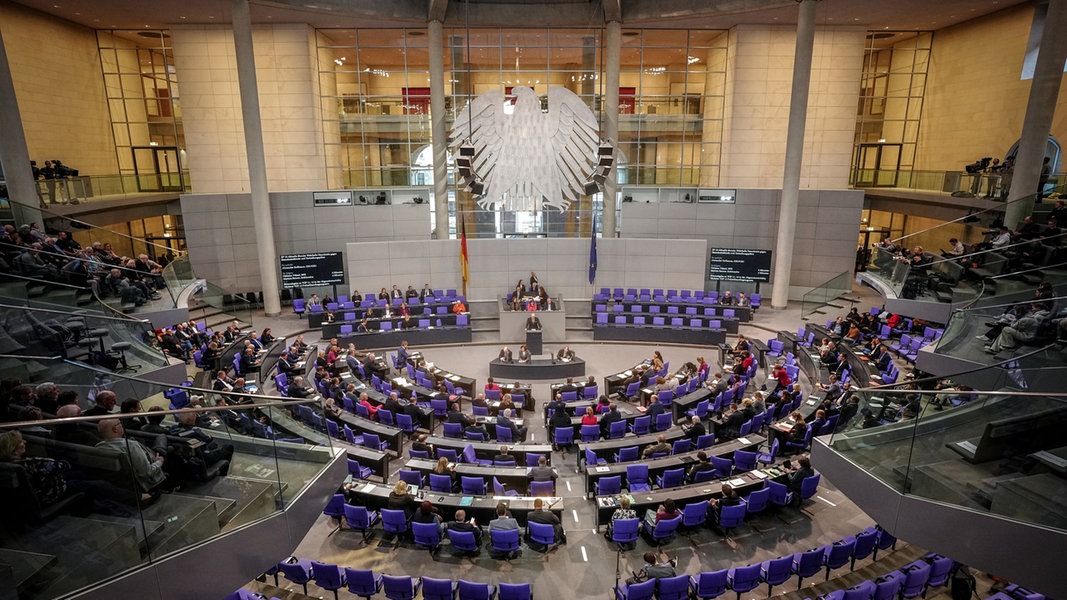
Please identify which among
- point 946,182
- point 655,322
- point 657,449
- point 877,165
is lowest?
point 657,449

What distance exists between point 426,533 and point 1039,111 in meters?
19.0

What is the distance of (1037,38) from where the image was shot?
19.3 m

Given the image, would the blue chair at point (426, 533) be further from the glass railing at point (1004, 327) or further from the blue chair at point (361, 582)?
the glass railing at point (1004, 327)

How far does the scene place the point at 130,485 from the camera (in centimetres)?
→ 454

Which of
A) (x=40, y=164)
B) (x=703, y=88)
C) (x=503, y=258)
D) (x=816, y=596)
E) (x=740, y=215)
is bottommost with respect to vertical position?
(x=816, y=596)

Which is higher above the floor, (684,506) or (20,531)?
(20,531)

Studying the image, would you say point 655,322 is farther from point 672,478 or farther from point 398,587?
point 398,587

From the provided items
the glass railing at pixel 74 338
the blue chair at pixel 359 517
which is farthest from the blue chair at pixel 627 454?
the glass railing at pixel 74 338

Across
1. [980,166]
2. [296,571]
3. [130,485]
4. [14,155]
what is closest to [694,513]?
[296,571]

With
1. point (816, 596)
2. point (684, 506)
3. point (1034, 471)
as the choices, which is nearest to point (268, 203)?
point (684, 506)

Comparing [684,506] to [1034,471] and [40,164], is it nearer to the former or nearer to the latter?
[1034,471]

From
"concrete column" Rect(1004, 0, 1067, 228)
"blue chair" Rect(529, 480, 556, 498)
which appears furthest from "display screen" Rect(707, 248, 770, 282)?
"blue chair" Rect(529, 480, 556, 498)

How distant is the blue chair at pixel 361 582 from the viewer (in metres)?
7.61

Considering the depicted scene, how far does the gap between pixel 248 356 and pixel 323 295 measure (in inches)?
338
